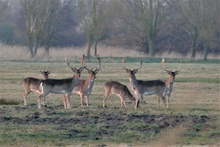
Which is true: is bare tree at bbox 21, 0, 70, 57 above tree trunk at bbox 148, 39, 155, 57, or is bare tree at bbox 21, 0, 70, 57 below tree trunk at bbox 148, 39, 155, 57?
above

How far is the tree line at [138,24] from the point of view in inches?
2249

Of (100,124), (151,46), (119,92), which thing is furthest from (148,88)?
(151,46)

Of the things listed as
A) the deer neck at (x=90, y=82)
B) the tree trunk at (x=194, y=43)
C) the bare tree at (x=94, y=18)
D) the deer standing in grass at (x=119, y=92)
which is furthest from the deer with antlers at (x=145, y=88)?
the tree trunk at (x=194, y=43)

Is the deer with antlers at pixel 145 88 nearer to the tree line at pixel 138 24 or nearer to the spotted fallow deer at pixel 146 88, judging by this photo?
the spotted fallow deer at pixel 146 88

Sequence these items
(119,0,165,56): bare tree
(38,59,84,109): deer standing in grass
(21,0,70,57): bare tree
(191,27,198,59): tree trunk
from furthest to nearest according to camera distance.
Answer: (119,0,165,56): bare tree < (191,27,198,59): tree trunk < (21,0,70,57): bare tree < (38,59,84,109): deer standing in grass

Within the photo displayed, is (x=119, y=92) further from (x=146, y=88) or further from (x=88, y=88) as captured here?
(x=88, y=88)

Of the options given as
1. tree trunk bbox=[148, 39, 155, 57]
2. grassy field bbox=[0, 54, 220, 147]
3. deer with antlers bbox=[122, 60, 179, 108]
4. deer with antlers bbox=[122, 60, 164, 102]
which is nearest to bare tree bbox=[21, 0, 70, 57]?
tree trunk bbox=[148, 39, 155, 57]

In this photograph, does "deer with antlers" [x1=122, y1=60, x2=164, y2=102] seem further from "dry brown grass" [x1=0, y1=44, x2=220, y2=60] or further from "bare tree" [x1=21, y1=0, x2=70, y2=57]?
"bare tree" [x1=21, y1=0, x2=70, y2=57]

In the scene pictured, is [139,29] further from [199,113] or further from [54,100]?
[199,113]

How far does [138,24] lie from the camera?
60.8m

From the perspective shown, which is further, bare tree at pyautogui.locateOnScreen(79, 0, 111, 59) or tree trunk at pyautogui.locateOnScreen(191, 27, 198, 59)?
tree trunk at pyautogui.locateOnScreen(191, 27, 198, 59)

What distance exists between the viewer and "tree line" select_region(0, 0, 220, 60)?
57.1 meters

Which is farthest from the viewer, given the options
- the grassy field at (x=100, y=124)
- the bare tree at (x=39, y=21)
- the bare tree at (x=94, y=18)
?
the bare tree at (x=94, y=18)

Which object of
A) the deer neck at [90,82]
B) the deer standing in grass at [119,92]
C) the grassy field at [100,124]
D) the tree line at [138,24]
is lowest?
the grassy field at [100,124]
